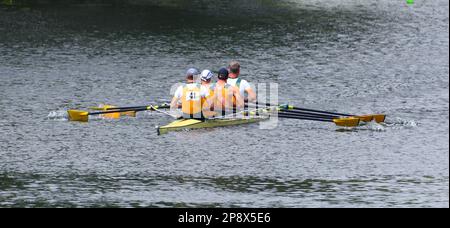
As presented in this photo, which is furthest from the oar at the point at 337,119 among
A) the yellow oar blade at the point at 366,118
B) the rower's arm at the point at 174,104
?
the rower's arm at the point at 174,104

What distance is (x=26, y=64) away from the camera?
4156cm

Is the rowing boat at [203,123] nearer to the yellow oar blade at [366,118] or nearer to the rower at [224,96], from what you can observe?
the rower at [224,96]

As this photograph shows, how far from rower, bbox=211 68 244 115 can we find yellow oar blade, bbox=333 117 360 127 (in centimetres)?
280

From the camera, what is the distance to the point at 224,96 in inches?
1261

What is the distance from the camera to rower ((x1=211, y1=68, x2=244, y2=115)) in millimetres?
31938

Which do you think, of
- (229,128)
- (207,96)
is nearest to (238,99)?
(229,128)

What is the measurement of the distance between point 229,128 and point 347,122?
132 inches

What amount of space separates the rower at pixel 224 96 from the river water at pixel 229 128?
0.71 m

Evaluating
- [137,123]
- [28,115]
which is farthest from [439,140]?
[28,115]

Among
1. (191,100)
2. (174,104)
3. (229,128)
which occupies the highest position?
(191,100)

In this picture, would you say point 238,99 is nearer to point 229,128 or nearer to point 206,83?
point 229,128

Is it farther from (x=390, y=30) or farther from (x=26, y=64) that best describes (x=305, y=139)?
(x=390, y=30)

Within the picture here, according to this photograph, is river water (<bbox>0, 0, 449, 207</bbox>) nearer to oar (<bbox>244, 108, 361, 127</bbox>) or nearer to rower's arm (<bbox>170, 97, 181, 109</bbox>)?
oar (<bbox>244, 108, 361, 127</bbox>)

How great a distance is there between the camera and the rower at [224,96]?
105 feet
